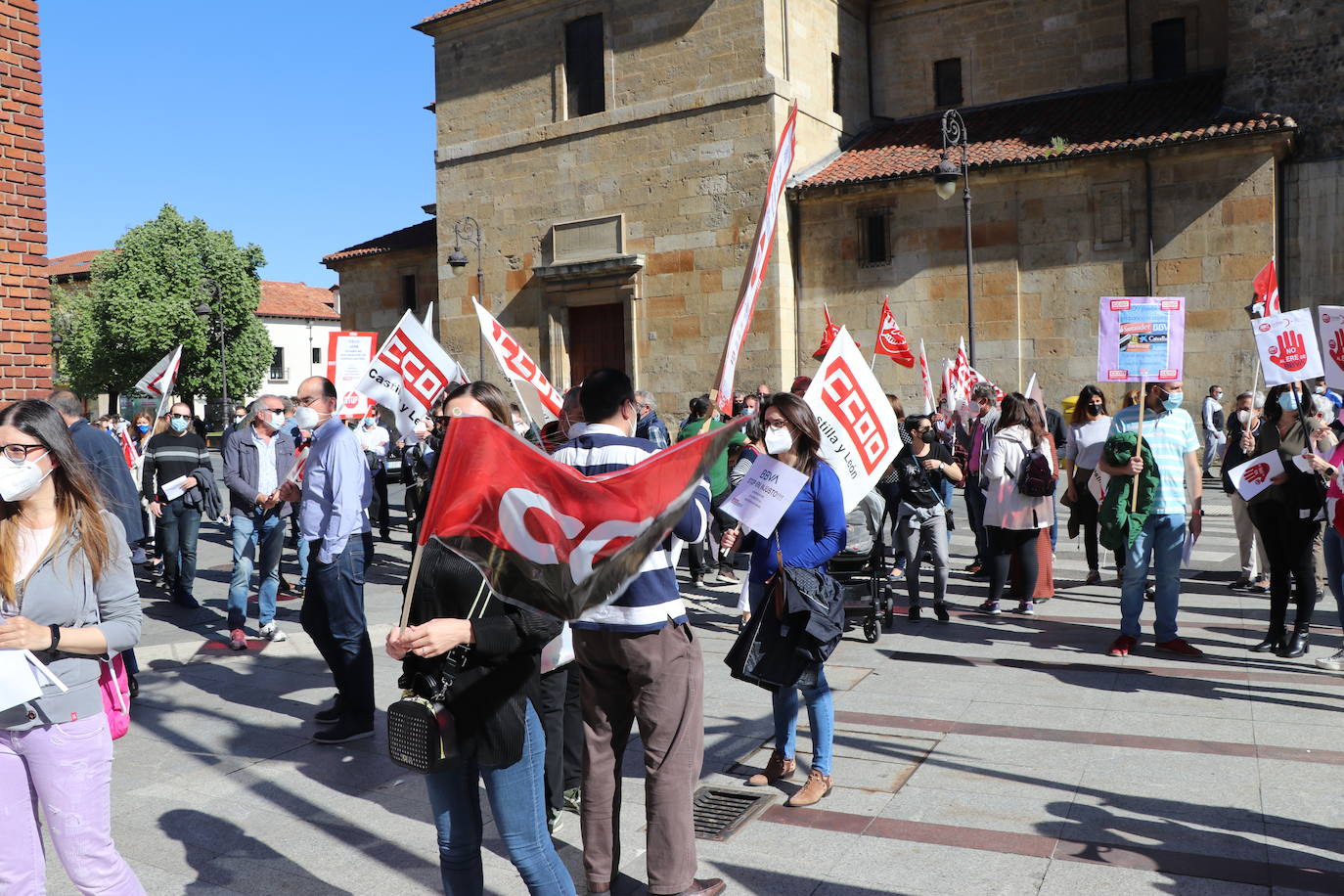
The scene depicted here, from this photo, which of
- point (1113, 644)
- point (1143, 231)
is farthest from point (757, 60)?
point (1113, 644)

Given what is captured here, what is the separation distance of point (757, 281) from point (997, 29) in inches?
861

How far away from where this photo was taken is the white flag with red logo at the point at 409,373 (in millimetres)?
8898

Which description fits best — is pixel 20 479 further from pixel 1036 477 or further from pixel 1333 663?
pixel 1333 663

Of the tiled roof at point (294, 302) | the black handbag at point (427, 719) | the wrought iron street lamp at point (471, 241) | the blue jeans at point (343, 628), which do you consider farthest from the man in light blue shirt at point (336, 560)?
the tiled roof at point (294, 302)

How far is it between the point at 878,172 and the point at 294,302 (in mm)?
59763

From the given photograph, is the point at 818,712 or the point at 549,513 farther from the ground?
the point at 549,513

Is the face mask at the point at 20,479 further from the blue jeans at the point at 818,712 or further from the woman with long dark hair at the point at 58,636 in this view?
the blue jeans at the point at 818,712

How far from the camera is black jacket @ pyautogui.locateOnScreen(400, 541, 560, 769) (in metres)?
3.00

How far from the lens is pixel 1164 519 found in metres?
7.33

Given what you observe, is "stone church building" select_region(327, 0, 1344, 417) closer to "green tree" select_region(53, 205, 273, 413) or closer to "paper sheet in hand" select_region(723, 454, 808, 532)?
"paper sheet in hand" select_region(723, 454, 808, 532)

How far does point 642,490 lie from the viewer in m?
2.89

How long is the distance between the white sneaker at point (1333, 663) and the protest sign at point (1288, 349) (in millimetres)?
1886

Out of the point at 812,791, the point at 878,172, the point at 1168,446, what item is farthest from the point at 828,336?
the point at 812,791

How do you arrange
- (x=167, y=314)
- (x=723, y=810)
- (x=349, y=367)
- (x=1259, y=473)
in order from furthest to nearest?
(x=167, y=314) → (x=349, y=367) → (x=1259, y=473) → (x=723, y=810)
